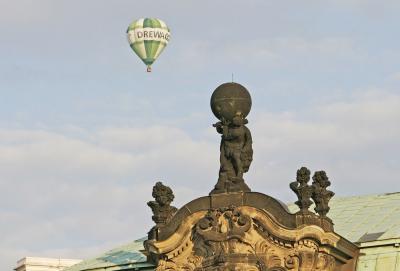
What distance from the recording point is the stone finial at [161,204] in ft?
219

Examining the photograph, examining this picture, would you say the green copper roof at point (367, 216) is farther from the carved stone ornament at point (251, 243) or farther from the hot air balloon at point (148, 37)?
the hot air balloon at point (148, 37)

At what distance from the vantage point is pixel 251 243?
65625 millimetres

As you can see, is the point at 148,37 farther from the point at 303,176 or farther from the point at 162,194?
the point at 303,176

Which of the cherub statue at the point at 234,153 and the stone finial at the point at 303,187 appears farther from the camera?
the cherub statue at the point at 234,153

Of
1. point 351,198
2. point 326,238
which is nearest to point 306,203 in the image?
point 326,238

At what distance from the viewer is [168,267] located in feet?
220

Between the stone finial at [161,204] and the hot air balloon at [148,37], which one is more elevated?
the hot air balloon at [148,37]

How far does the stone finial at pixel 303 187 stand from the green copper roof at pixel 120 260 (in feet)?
26.4

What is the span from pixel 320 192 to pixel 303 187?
75cm

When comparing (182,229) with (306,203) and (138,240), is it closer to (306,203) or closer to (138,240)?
(306,203)

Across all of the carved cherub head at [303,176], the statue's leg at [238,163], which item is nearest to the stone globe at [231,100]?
the statue's leg at [238,163]

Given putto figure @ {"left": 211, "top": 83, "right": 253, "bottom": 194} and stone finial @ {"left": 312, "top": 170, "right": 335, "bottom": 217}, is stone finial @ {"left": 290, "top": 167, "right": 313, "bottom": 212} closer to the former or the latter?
stone finial @ {"left": 312, "top": 170, "right": 335, "bottom": 217}

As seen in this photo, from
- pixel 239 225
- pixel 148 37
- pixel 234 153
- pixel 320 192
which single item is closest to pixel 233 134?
pixel 234 153

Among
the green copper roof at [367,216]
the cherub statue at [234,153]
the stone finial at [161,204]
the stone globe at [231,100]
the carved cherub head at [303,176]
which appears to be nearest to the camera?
the carved cherub head at [303,176]
